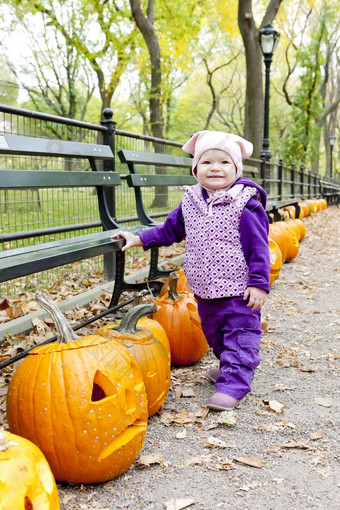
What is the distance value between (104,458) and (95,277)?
3684mm

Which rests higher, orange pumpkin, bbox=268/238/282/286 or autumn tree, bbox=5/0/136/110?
autumn tree, bbox=5/0/136/110

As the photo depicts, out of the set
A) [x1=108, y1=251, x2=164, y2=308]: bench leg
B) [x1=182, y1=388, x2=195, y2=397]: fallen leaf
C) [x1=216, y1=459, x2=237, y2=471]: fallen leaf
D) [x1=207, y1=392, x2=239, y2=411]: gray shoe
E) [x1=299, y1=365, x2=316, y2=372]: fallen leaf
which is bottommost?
[x1=216, y1=459, x2=237, y2=471]: fallen leaf

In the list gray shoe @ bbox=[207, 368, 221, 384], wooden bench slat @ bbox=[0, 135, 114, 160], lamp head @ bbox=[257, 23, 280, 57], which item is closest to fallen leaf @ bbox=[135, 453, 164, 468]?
gray shoe @ bbox=[207, 368, 221, 384]

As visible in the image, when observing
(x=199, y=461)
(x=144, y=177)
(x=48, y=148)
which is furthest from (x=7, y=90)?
(x=199, y=461)

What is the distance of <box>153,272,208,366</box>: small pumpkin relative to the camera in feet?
10.3

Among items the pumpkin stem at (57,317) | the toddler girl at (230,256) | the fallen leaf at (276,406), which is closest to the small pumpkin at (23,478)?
the pumpkin stem at (57,317)

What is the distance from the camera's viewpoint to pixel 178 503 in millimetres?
1802

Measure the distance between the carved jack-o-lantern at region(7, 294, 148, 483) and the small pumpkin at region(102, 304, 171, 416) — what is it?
1.30ft

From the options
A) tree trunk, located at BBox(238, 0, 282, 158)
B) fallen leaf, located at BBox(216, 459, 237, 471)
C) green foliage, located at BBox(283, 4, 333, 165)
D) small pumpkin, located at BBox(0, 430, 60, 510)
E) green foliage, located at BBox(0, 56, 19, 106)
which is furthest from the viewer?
green foliage, located at BBox(0, 56, 19, 106)

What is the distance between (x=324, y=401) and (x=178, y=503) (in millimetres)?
1167

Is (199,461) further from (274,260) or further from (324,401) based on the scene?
(274,260)

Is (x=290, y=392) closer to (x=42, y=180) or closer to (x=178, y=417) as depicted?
(x=178, y=417)

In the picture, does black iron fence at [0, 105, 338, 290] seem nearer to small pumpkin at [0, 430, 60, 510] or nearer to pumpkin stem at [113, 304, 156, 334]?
pumpkin stem at [113, 304, 156, 334]

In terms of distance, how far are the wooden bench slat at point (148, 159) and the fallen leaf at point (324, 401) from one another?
2.53 meters
